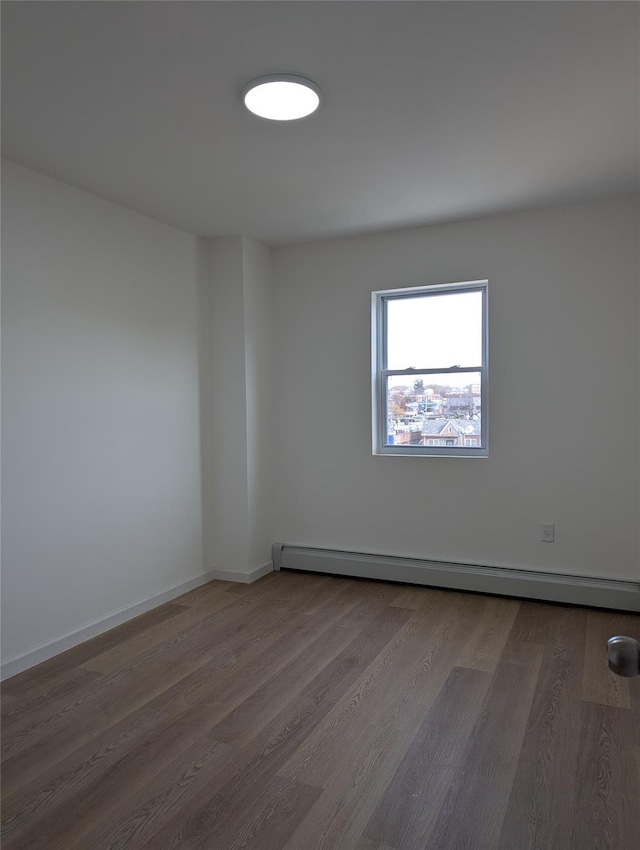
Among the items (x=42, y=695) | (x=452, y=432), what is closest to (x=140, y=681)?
(x=42, y=695)

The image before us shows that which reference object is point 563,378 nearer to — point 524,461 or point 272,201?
point 524,461

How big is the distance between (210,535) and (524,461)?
94.7 inches

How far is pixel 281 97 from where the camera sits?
94.7 inches

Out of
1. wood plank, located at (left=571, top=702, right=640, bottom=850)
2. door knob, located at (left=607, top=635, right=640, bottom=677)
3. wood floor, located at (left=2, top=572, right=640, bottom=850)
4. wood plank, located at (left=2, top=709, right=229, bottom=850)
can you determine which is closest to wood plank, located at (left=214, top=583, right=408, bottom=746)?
wood floor, located at (left=2, top=572, right=640, bottom=850)

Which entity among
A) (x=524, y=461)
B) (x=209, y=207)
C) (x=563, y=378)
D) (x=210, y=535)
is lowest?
(x=210, y=535)

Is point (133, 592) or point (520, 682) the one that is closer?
point (520, 682)

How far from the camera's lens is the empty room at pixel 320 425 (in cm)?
201

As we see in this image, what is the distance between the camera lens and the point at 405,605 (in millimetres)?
3902

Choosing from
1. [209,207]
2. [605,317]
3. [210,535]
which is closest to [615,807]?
[605,317]

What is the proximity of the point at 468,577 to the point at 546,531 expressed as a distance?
2.02ft

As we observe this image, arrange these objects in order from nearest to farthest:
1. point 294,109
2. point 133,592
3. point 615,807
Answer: point 615,807, point 294,109, point 133,592

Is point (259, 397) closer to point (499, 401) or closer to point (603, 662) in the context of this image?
point (499, 401)

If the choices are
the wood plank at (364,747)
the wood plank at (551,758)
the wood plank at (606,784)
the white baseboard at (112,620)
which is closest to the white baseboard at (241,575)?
the white baseboard at (112,620)

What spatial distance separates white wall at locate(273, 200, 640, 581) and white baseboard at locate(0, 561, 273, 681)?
0.56 m
